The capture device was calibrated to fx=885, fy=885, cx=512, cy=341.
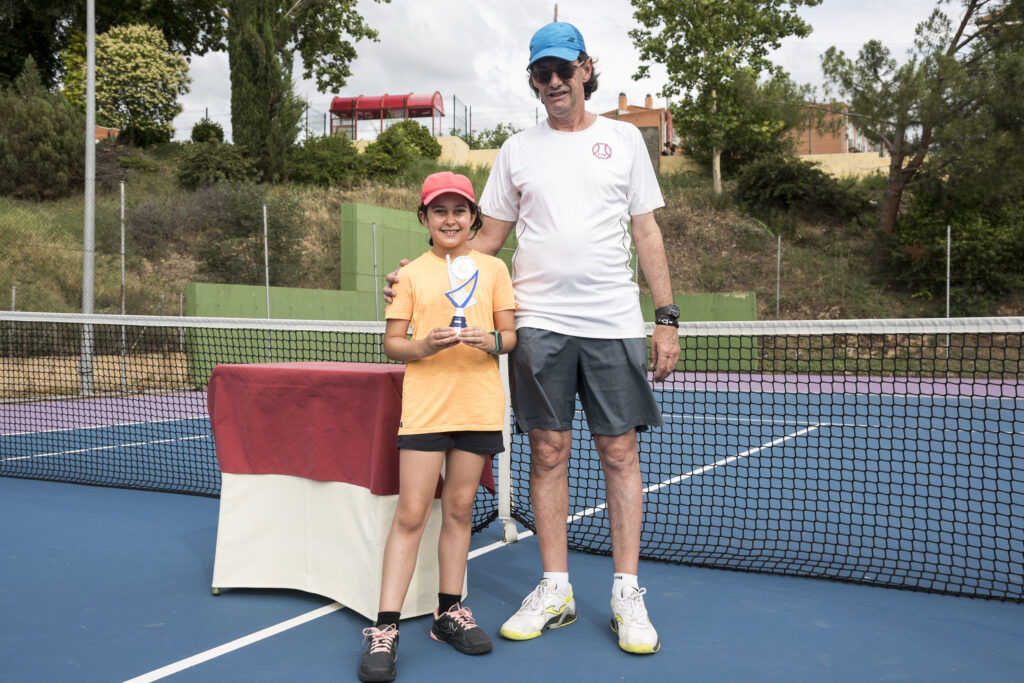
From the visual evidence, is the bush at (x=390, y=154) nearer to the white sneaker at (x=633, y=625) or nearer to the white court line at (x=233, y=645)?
the white court line at (x=233, y=645)

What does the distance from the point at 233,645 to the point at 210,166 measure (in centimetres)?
2538

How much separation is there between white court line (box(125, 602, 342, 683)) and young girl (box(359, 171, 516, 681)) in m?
0.40

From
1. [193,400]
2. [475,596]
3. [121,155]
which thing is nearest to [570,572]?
[475,596]

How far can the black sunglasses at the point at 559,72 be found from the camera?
278 cm

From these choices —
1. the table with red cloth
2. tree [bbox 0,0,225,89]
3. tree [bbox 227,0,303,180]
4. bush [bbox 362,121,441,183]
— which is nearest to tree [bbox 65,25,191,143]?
tree [bbox 0,0,225,89]

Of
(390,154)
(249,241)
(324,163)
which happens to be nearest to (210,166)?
(324,163)

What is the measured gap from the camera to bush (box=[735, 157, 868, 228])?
88.1ft

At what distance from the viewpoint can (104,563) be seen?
3746mm

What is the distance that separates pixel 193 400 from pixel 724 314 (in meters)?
11.8

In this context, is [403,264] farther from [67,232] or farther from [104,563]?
[67,232]

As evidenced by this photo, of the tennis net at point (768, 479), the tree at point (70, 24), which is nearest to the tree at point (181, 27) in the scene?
the tree at point (70, 24)

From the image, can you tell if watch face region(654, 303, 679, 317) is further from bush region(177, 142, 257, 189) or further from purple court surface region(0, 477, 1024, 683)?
bush region(177, 142, 257, 189)

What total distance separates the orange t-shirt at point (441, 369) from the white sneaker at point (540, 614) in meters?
0.62

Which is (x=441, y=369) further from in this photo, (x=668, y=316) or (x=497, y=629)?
(x=497, y=629)
